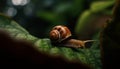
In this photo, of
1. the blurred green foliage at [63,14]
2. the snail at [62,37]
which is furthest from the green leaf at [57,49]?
the blurred green foliage at [63,14]

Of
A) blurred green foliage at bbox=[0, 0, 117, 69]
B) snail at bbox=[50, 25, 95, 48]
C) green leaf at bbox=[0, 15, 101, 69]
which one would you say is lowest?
green leaf at bbox=[0, 15, 101, 69]

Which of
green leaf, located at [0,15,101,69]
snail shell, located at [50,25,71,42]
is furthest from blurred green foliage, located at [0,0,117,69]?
green leaf, located at [0,15,101,69]

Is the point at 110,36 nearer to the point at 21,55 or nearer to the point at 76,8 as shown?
the point at 21,55

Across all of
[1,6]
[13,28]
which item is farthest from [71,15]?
[13,28]

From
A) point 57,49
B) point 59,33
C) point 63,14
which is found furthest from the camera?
point 63,14

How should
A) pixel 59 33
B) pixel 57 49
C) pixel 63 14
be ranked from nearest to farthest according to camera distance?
pixel 57 49 → pixel 59 33 → pixel 63 14

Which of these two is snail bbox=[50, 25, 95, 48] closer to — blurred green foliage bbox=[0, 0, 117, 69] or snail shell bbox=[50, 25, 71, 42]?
snail shell bbox=[50, 25, 71, 42]

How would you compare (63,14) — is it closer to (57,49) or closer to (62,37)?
(62,37)

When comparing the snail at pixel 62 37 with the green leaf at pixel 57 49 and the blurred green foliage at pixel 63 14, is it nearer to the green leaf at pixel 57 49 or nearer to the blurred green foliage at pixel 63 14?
the green leaf at pixel 57 49

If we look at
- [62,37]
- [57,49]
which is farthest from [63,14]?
[57,49]
